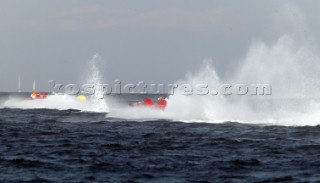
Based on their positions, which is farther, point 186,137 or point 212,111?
point 212,111

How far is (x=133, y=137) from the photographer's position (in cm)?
3906

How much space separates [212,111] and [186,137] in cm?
1933

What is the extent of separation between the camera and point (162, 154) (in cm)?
3028

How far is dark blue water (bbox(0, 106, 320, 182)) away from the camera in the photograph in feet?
79.6

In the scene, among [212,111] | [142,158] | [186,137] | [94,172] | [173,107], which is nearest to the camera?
[94,172]

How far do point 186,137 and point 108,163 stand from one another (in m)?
12.1

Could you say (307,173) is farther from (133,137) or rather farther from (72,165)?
(133,137)

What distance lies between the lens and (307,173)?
2469cm

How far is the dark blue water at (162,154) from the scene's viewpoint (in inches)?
955

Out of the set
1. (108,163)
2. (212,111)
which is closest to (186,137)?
(108,163)

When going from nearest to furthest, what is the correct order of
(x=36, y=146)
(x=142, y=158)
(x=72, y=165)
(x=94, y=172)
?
(x=94, y=172)
(x=72, y=165)
(x=142, y=158)
(x=36, y=146)

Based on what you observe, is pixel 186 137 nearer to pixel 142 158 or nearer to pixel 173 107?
pixel 142 158

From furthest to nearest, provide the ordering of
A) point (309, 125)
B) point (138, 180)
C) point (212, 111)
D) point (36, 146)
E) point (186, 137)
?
point (212, 111) → point (309, 125) → point (186, 137) → point (36, 146) → point (138, 180)

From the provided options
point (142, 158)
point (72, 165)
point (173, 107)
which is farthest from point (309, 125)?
point (72, 165)
